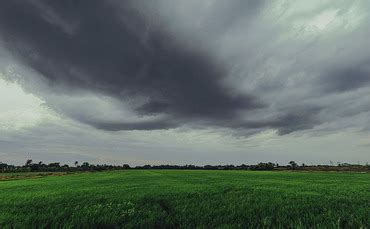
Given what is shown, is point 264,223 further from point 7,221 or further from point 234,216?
point 7,221

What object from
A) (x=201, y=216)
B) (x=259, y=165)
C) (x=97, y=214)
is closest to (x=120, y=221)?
(x=97, y=214)

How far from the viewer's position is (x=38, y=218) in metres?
6.11

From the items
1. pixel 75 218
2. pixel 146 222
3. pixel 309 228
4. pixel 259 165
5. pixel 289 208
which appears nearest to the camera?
pixel 309 228

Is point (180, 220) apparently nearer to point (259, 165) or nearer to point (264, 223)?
point (264, 223)

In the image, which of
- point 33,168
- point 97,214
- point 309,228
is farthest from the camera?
point 33,168

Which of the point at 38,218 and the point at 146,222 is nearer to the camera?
the point at 146,222

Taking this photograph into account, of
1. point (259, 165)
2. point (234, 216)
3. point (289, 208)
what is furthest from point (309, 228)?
point (259, 165)

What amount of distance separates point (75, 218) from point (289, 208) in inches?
280

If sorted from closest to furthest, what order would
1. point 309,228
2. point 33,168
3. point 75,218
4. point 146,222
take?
1. point 309,228
2. point 146,222
3. point 75,218
4. point 33,168

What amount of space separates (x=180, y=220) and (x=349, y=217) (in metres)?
4.95

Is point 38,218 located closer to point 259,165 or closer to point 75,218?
point 75,218

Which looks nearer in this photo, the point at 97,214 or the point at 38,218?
the point at 38,218

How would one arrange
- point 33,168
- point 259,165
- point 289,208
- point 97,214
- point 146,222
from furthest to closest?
point 259,165, point 33,168, point 289,208, point 97,214, point 146,222

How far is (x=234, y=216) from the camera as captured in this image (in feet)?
21.1
